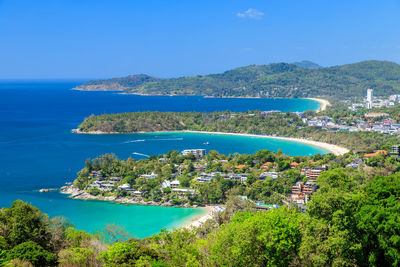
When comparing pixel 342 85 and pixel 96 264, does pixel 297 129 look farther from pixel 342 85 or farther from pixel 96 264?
pixel 342 85

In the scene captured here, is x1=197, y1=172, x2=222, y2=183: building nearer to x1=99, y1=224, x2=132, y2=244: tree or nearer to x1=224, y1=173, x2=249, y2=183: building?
x1=224, y1=173, x2=249, y2=183: building

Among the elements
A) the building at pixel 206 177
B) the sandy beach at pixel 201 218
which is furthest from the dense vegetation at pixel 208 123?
the sandy beach at pixel 201 218

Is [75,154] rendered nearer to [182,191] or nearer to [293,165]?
[182,191]

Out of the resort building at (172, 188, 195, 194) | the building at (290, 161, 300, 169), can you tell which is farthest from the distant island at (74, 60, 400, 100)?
the resort building at (172, 188, 195, 194)

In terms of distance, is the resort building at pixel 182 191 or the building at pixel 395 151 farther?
the building at pixel 395 151

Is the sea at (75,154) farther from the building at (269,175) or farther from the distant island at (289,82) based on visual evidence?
the distant island at (289,82)

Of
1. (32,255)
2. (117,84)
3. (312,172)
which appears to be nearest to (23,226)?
(32,255)

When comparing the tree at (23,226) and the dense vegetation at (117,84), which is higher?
the dense vegetation at (117,84)

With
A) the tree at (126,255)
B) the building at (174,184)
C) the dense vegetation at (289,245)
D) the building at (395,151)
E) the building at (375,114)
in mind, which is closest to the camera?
the dense vegetation at (289,245)
